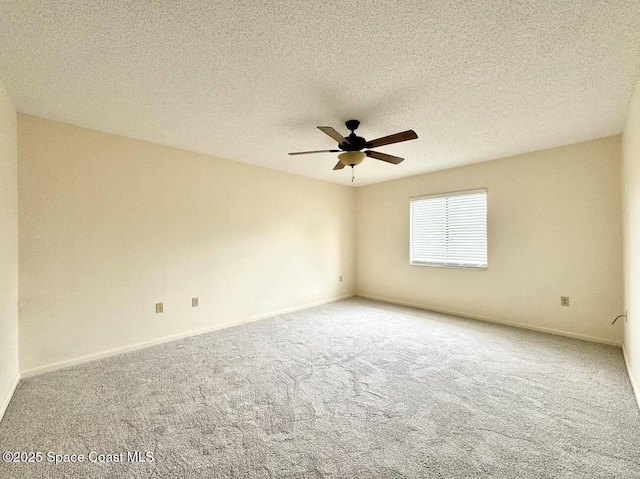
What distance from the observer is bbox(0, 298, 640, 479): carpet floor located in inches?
58.7

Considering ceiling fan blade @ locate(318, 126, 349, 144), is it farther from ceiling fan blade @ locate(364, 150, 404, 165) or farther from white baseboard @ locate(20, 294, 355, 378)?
white baseboard @ locate(20, 294, 355, 378)

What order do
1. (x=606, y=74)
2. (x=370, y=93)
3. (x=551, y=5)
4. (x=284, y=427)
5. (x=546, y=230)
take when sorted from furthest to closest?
(x=546, y=230) < (x=370, y=93) < (x=606, y=74) < (x=284, y=427) < (x=551, y=5)

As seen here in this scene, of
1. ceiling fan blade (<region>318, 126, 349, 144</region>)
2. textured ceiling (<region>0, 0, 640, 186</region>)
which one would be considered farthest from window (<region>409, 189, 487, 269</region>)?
ceiling fan blade (<region>318, 126, 349, 144</region>)

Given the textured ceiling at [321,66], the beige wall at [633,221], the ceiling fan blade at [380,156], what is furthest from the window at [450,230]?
the ceiling fan blade at [380,156]

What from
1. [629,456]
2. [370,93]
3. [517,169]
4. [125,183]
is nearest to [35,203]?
[125,183]

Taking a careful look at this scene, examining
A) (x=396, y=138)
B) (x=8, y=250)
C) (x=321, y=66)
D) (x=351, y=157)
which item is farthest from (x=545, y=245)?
(x=8, y=250)

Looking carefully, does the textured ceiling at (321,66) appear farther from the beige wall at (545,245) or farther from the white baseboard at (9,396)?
the white baseboard at (9,396)

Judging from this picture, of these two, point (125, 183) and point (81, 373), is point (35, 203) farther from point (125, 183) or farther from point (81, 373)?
point (81, 373)

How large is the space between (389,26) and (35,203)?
130 inches

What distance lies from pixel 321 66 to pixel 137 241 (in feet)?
8.94

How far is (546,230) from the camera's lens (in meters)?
3.59

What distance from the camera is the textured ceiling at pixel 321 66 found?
1.43m

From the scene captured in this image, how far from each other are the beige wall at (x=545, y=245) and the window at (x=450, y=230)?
117 millimetres

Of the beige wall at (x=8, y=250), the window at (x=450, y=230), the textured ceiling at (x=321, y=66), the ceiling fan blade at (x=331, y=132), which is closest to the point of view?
the textured ceiling at (x=321, y=66)
